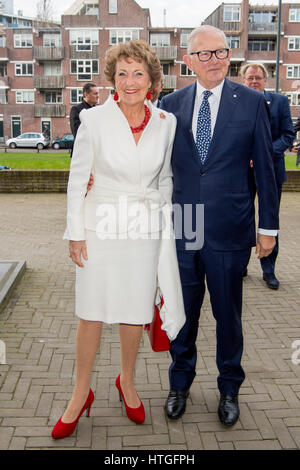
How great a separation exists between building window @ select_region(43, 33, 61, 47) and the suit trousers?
170ft

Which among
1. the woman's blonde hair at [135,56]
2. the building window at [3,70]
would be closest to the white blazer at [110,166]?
the woman's blonde hair at [135,56]

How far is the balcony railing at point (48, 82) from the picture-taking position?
Result: 4841cm

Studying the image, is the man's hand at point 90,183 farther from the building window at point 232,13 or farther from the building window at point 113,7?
the building window at point 232,13

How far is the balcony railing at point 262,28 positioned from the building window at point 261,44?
1183 millimetres

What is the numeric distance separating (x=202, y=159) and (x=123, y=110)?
1.77 ft

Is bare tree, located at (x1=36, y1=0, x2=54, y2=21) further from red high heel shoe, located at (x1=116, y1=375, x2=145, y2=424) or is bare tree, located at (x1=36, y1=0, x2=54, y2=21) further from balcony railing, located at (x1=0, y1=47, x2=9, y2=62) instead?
red high heel shoe, located at (x1=116, y1=375, x2=145, y2=424)

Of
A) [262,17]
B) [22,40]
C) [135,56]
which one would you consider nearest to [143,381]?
[135,56]

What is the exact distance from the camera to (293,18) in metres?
49.3

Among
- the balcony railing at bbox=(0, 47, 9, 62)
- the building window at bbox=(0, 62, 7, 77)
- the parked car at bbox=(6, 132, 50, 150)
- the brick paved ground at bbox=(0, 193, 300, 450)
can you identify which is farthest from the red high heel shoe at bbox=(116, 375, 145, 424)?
the building window at bbox=(0, 62, 7, 77)

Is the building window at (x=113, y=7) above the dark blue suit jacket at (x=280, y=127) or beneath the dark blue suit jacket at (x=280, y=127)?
above

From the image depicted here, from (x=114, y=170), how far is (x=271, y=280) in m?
3.53

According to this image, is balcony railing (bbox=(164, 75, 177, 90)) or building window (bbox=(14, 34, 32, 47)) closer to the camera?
balcony railing (bbox=(164, 75, 177, 90))

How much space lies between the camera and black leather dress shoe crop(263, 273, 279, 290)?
5.43 metres

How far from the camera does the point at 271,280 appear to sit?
551 centimetres
